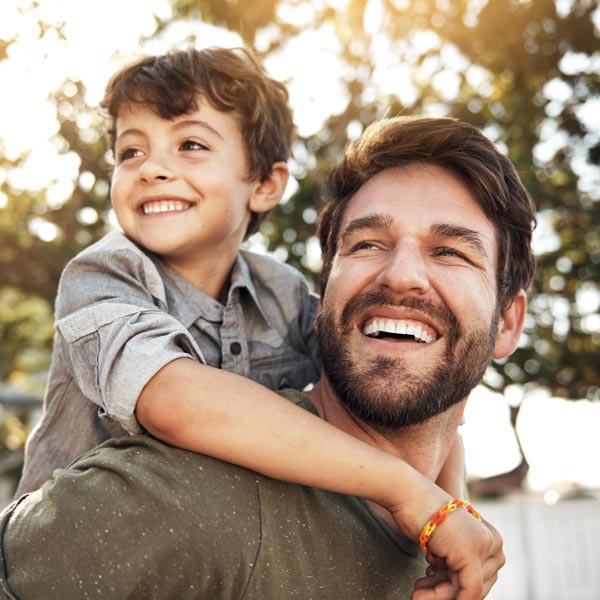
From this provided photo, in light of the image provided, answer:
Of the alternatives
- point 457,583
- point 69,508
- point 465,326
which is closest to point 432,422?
point 465,326

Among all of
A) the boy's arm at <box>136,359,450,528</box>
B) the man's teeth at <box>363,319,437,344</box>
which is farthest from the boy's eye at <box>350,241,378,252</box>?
the boy's arm at <box>136,359,450,528</box>

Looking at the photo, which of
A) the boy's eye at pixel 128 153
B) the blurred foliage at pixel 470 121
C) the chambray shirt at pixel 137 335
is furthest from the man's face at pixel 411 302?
the blurred foliage at pixel 470 121

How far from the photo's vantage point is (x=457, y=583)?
1879mm

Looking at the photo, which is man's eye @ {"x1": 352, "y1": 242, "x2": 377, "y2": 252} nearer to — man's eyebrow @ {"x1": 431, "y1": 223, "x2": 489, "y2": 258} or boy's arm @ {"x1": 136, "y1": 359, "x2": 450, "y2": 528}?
man's eyebrow @ {"x1": 431, "y1": 223, "x2": 489, "y2": 258}

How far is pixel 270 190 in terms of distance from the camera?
3209 millimetres

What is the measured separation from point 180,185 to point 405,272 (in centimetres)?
83

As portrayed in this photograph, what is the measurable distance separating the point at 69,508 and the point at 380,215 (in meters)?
1.27

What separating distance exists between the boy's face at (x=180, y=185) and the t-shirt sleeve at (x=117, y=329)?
276 millimetres

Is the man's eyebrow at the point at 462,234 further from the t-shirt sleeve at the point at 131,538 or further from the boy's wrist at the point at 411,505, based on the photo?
the t-shirt sleeve at the point at 131,538

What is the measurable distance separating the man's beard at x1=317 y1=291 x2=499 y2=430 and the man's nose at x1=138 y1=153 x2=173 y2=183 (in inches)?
27.4

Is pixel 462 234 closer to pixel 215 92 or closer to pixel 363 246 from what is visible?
pixel 363 246

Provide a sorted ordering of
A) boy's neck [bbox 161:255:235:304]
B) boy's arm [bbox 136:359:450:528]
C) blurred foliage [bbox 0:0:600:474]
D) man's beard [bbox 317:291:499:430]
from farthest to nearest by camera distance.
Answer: blurred foliage [bbox 0:0:600:474], boy's neck [bbox 161:255:235:304], man's beard [bbox 317:291:499:430], boy's arm [bbox 136:359:450:528]

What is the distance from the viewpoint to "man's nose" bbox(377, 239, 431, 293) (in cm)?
230

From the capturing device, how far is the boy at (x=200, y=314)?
1895mm
